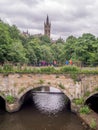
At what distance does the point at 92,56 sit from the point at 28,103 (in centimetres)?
1444

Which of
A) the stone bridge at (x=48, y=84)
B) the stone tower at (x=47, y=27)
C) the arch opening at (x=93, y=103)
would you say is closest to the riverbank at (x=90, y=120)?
the stone bridge at (x=48, y=84)

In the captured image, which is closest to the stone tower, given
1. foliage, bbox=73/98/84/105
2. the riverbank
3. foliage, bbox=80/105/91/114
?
foliage, bbox=73/98/84/105

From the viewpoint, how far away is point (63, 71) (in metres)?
22.4

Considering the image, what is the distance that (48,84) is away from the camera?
874 inches

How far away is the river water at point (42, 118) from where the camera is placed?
1862 cm

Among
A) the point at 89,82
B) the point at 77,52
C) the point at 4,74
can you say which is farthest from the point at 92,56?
the point at 4,74

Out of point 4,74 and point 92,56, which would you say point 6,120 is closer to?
point 4,74

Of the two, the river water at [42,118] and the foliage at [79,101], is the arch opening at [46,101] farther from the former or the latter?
the foliage at [79,101]

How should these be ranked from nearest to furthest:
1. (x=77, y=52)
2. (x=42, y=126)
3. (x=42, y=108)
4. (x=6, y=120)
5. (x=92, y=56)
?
1. (x=42, y=126)
2. (x=6, y=120)
3. (x=42, y=108)
4. (x=92, y=56)
5. (x=77, y=52)

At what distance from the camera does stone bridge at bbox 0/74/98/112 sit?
22078 millimetres

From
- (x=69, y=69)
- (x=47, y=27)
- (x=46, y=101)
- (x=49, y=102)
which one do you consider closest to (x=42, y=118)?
(x=69, y=69)

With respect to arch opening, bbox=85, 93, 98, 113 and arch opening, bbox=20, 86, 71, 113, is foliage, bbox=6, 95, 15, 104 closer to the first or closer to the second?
arch opening, bbox=20, 86, 71, 113

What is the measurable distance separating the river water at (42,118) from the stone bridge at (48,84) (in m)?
1.69

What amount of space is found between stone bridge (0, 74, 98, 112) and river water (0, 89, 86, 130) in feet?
5.56
